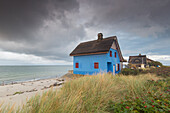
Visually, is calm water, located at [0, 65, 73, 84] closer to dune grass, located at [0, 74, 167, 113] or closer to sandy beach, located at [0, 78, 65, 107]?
sandy beach, located at [0, 78, 65, 107]

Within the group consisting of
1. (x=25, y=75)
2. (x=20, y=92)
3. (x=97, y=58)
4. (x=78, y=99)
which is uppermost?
(x=97, y=58)

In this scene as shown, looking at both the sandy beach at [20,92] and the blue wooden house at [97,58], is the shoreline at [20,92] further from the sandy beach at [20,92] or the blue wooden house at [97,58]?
the blue wooden house at [97,58]

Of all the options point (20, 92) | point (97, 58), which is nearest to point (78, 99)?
point (20, 92)

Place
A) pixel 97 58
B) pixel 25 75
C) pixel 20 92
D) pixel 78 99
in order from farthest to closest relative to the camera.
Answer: pixel 25 75 < pixel 97 58 < pixel 20 92 < pixel 78 99

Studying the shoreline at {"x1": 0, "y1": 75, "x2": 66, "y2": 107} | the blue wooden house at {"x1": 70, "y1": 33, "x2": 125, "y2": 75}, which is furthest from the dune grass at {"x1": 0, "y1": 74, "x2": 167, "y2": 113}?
the blue wooden house at {"x1": 70, "y1": 33, "x2": 125, "y2": 75}

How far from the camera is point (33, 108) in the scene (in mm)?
2014

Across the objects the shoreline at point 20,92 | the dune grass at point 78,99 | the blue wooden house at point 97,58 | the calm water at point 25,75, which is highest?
the blue wooden house at point 97,58

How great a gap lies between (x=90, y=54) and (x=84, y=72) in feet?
10.4

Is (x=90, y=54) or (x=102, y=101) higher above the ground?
(x=90, y=54)

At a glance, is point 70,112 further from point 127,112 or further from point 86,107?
point 127,112

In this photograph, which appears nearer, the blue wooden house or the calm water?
the blue wooden house

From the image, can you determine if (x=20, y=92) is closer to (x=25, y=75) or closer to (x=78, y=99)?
(x=78, y=99)

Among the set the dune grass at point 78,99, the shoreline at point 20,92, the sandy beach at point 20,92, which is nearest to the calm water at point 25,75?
the shoreline at point 20,92

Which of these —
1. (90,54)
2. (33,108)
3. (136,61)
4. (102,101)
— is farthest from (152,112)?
(136,61)
